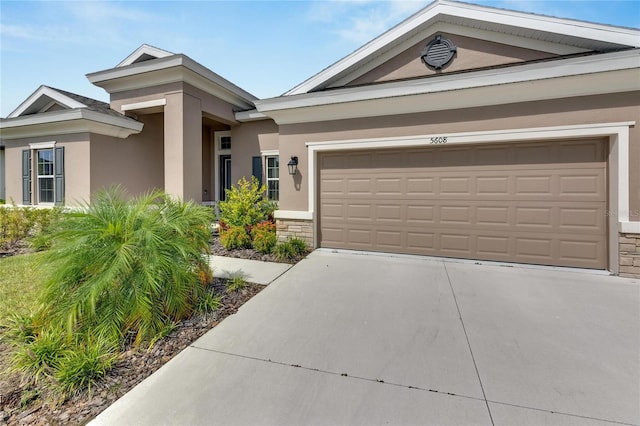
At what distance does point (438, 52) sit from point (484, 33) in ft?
3.23

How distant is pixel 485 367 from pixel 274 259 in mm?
4590

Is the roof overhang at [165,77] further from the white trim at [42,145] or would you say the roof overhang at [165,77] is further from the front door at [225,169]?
the white trim at [42,145]

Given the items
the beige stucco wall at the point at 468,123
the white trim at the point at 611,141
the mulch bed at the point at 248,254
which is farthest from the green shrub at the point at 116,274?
the white trim at the point at 611,141

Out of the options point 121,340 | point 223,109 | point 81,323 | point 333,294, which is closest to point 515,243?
point 333,294

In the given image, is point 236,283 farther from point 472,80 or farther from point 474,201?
point 472,80

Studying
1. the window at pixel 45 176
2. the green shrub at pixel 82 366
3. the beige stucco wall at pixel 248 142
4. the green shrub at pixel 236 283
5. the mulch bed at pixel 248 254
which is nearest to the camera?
the green shrub at pixel 82 366

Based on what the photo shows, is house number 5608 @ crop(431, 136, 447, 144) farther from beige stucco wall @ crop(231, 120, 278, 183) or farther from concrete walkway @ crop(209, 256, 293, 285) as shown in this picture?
beige stucco wall @ crop(231, 120, 278, 183)

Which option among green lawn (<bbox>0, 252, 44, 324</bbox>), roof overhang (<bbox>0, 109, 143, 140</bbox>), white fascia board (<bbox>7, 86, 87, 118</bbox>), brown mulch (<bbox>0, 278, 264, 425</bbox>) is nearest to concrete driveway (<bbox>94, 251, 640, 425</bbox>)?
brown mulch (<bbox>0, 278, 264, 425</bbox>)

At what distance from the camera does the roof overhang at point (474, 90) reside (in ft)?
16.1

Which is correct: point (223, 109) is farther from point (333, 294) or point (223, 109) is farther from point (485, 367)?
point (485, 367)

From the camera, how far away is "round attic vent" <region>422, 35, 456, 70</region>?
21.4 feet

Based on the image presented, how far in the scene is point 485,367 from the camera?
2648mm

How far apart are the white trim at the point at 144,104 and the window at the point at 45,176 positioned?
10.1 ft

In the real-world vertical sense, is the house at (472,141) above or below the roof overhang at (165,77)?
below
